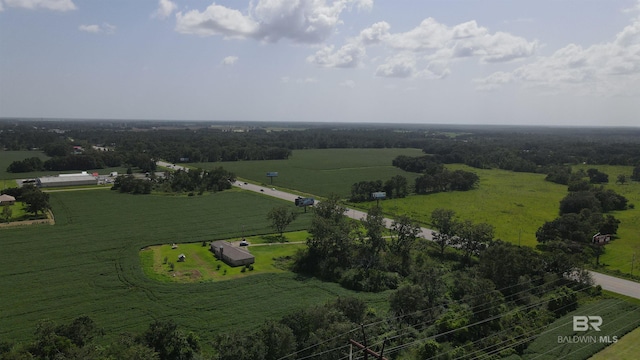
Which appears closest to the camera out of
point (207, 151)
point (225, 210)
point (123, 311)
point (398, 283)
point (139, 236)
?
point (123, 311)

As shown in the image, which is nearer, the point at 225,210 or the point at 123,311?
the point at 123,311

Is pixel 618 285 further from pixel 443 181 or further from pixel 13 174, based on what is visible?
pixel 13 174

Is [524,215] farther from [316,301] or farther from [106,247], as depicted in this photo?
[106,247]

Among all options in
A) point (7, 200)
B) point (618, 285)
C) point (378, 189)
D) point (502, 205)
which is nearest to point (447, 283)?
point (618, 285)

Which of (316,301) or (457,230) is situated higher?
(457,230)

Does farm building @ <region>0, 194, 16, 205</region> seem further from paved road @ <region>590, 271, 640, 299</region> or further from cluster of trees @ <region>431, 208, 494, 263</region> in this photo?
paved road @ <region>590, 271, 640, 299</region>

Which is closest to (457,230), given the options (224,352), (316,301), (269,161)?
(316,301)

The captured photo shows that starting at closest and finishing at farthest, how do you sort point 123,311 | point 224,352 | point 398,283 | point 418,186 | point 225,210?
point 224,352, point 123,311, point 398,283, point 225,210, point 418,186
